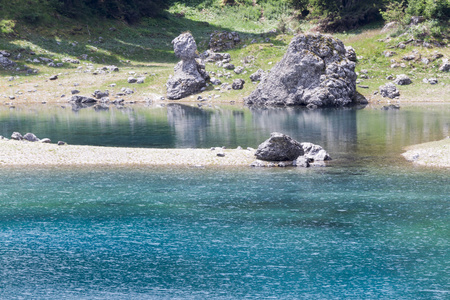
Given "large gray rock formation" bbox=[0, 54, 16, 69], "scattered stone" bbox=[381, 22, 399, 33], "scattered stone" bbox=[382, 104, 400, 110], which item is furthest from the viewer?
"scattered stone" bbox=[381, 22, 399, 33]

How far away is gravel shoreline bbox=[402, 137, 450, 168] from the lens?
47.1 meters

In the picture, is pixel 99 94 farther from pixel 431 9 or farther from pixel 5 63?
pixel 431 9

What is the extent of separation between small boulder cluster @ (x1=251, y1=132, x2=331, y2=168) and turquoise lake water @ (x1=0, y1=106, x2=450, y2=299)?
146cm

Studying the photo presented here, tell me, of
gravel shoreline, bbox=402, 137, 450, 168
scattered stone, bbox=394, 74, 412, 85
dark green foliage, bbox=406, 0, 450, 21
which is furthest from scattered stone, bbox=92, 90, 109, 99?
gravel shoreline, bbox=402, 137, 450, 168

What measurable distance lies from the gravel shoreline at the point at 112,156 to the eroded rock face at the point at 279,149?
1.42 metres

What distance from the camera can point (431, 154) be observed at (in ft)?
161

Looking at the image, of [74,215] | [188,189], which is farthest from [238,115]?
[74,215]

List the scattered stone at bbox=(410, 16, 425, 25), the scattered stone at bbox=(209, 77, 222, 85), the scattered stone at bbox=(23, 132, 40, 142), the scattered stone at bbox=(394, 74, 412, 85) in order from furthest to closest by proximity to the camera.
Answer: the scattered stone at bbox=(410, 16, 425, 25)
the scattered stone at bbox=(209, 77, 222, 85)
the scattered stone at bbox=(394, 74, 412, 85)
the scattered stone at bbox=(23, 132, 40, 142)

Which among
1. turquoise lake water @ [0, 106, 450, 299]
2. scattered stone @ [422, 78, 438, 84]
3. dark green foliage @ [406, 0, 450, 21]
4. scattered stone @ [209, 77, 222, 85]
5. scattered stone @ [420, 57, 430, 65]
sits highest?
dark green foliage @ [406, 0, 450, 21]

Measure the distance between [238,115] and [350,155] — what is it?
32358mm

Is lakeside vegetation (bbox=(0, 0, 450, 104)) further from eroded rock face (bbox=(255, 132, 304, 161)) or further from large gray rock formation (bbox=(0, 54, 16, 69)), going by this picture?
eroded rock face (bbox=(255, 132, 304, 161))

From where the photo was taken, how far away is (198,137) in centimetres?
6253

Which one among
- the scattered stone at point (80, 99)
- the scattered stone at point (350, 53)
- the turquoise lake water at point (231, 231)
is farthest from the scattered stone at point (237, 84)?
the turquoise lake water at point (231, 231)

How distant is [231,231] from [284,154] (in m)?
17.5
